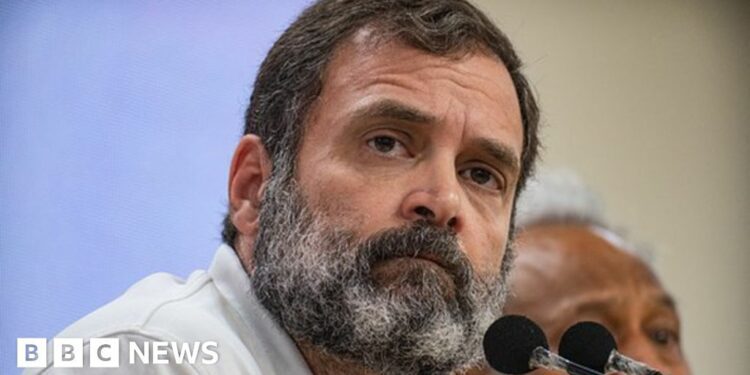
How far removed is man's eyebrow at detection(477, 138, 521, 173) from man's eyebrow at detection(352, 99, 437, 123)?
0.32ft

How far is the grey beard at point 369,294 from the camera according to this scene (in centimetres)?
188

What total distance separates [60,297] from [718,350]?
1.65m

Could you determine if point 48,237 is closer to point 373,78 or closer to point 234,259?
point 234,259

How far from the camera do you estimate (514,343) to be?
5.36ft

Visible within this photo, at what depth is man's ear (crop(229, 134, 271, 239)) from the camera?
2143 mm

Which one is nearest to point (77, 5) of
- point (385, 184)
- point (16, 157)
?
point (16, 157)

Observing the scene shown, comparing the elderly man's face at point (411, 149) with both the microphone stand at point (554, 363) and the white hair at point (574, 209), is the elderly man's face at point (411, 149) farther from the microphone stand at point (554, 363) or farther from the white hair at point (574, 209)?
the white hair at point (574, 209)

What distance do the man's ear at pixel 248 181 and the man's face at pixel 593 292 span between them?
2.69 ft

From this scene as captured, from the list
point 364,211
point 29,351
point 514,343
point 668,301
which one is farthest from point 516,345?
point 668,301

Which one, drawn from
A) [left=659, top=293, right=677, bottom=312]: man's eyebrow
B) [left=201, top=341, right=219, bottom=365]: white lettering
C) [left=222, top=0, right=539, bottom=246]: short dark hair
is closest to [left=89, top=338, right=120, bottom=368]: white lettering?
[left=201, top=341, right=219, bottom=365]: white lettering

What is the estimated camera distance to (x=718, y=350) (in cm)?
310

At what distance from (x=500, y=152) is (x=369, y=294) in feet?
1.17

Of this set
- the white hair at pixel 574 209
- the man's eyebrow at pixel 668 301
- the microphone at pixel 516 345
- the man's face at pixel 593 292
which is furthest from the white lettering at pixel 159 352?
the man's eyebrow at pixel 668 301

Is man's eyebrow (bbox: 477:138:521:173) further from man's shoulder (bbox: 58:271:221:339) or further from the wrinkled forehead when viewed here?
the wrinkled forehead
